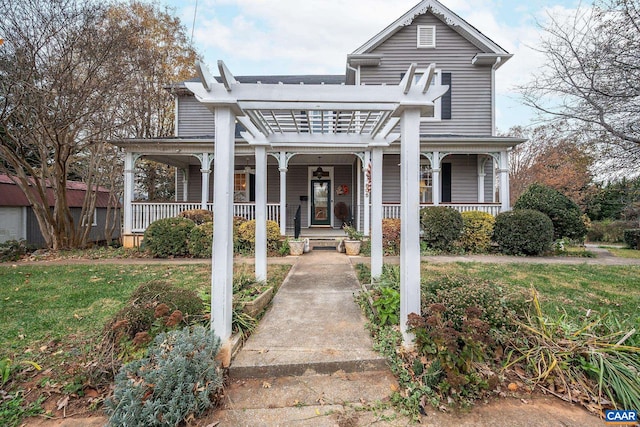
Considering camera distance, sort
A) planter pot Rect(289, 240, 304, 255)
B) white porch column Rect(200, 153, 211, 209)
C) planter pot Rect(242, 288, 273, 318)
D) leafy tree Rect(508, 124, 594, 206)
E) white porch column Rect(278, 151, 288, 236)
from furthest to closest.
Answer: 1. leafy tree Rect(508, 124, 594, 206)
2. white porch column Rect(200, 153, 211, 209)
3. white porch column Rect(278, 151, 288, 236)
4. planter pot Rect(289, 240, 304, 255)
5. planter pot Rect(242, 288, 273, 318)

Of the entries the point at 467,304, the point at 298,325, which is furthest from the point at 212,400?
the point at 467,304

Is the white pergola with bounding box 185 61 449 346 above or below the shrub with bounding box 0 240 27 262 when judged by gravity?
above

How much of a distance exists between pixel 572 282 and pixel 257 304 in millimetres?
5324

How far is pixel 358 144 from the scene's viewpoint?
174 inches

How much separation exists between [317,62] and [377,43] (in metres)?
9.32

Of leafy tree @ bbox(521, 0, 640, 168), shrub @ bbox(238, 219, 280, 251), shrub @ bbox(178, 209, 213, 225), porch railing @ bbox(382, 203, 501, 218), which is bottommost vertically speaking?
shrub @ bbox(238, 219, 280, 251)

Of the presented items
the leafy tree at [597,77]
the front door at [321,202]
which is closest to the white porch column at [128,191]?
the front door at [321,202]

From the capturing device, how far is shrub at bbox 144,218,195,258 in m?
7.71

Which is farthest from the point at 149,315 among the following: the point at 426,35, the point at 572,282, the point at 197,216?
the point at 426,35

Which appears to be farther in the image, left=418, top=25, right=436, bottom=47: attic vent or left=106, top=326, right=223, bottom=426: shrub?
left=418, top=25, right=436, bottom=47: attic vent

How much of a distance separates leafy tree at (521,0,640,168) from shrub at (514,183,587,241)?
3361mm

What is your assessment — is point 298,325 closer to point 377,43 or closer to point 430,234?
point 430,234

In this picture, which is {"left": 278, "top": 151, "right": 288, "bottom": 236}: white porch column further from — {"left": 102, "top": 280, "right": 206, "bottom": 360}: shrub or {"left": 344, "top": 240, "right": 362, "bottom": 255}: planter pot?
{"left": 102, "top": 280, "right": 206, "bottom": 360}: shrub

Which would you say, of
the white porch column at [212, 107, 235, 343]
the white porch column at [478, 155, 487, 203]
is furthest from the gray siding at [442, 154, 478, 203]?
the white porch column at [212, 107, 235, 343]
